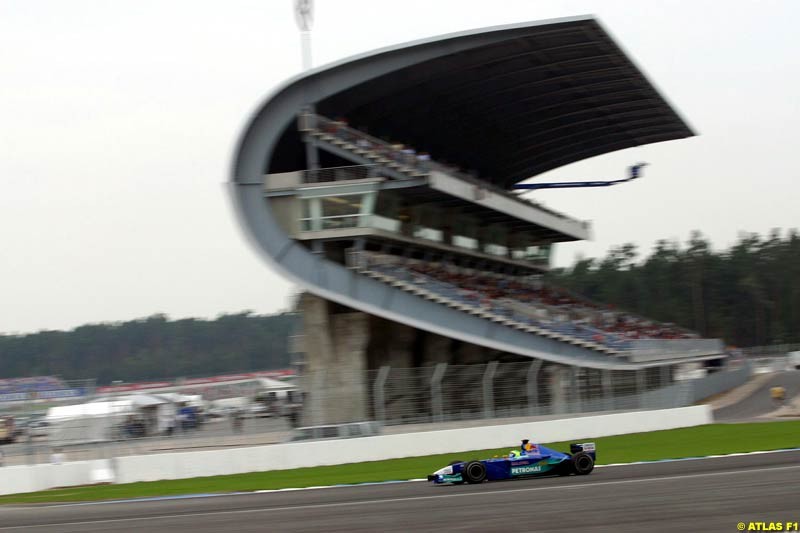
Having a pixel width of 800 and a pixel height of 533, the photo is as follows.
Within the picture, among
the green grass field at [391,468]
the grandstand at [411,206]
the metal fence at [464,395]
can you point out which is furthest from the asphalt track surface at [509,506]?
the grandstand at [411,206]

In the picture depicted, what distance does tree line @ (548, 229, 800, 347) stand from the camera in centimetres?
9950

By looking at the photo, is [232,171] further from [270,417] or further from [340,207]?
[270,417]

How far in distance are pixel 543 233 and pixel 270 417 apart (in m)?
25.0

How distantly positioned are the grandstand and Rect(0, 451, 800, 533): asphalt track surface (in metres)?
11.3

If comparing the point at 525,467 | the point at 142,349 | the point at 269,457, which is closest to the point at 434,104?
the point at 269,457

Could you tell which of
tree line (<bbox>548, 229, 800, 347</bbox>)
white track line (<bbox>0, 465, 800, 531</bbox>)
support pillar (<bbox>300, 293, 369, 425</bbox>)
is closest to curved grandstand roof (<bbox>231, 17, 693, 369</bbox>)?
support pillar (<bbox>300, 293, 369, 425</bbox>)

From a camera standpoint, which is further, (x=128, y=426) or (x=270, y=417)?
(x=270, y=417)

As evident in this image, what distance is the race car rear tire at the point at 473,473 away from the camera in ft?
54.1

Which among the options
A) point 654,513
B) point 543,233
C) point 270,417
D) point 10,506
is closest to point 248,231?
point 270,417

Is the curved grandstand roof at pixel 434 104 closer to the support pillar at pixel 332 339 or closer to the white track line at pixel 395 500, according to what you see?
the support pillar at pixel 332 339

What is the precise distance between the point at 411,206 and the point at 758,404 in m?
16.5

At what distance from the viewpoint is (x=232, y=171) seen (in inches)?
1275

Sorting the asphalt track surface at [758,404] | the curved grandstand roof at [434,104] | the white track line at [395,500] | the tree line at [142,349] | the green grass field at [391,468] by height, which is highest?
the curved grandstand roof at [434,104]

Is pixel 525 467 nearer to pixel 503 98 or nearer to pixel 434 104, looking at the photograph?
pixel 434 104
